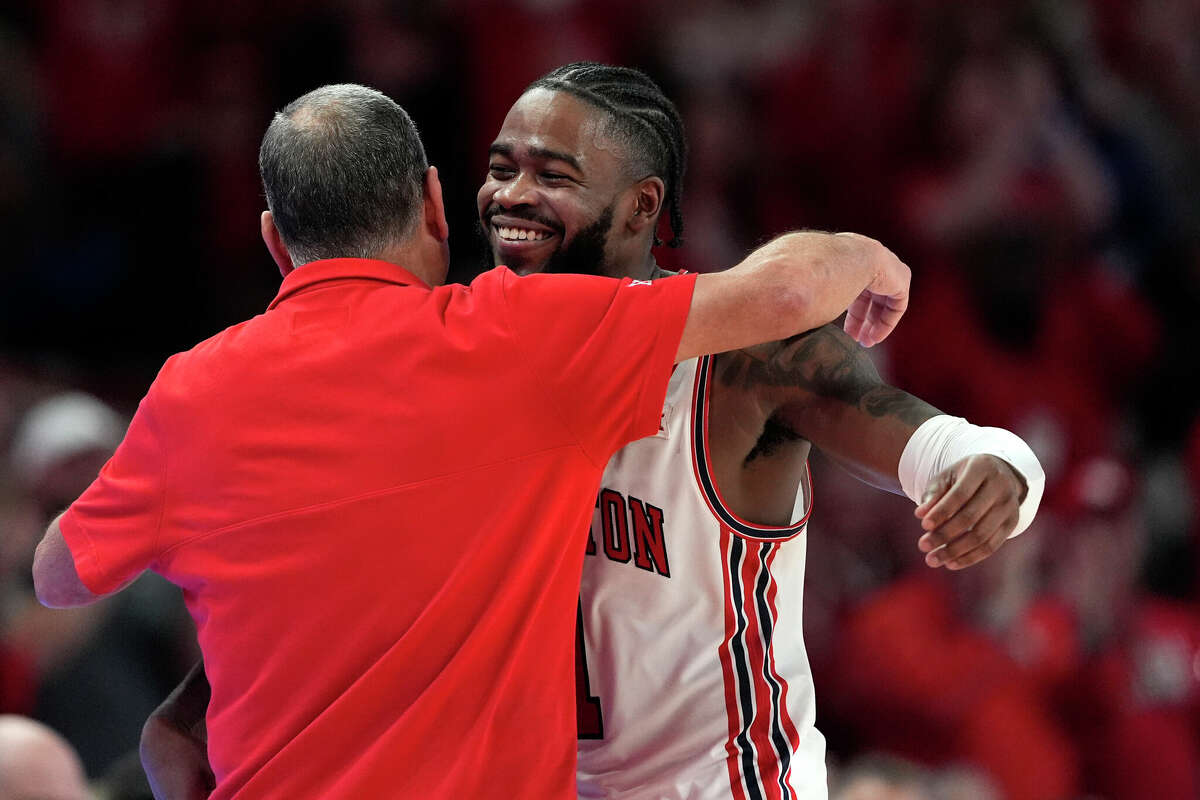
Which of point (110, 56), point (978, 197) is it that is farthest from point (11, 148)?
point (978, 197)

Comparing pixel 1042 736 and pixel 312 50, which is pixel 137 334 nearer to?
pixel 312 50

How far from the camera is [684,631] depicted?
2.83 metres

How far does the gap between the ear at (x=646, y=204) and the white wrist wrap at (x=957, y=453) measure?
0.82 meters

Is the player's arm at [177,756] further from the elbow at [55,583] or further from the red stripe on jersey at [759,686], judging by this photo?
the red stripe on jersey at [759,686]

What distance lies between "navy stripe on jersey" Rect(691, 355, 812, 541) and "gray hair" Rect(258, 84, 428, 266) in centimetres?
62

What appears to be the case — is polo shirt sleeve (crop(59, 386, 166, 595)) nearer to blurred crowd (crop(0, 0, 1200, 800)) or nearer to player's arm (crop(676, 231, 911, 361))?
player's arm (crop(676, 231, 911, 361))

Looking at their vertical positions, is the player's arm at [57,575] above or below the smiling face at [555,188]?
below

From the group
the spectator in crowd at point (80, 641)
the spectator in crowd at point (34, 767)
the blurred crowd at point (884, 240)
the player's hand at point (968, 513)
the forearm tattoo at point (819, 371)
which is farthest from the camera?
the blurred crowd at point (884, 240)

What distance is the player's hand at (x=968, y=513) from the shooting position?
2.27m

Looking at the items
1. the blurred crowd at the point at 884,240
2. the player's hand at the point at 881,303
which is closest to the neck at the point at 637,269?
the player's hand at the point at 881,303

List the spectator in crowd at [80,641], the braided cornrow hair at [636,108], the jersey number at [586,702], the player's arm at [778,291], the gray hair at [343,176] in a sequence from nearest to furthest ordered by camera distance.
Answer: the player's arm at [778,291] → the gray hair at [343,176] → the jersey number at [586,702] → the braided cornrow hair at [636,108] → the spectator in crowd at [80,641]

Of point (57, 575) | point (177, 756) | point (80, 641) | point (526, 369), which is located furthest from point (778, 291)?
point (80, 641)

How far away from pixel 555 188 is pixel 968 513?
111 cm

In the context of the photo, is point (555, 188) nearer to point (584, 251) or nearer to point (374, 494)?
point (584, 251)
